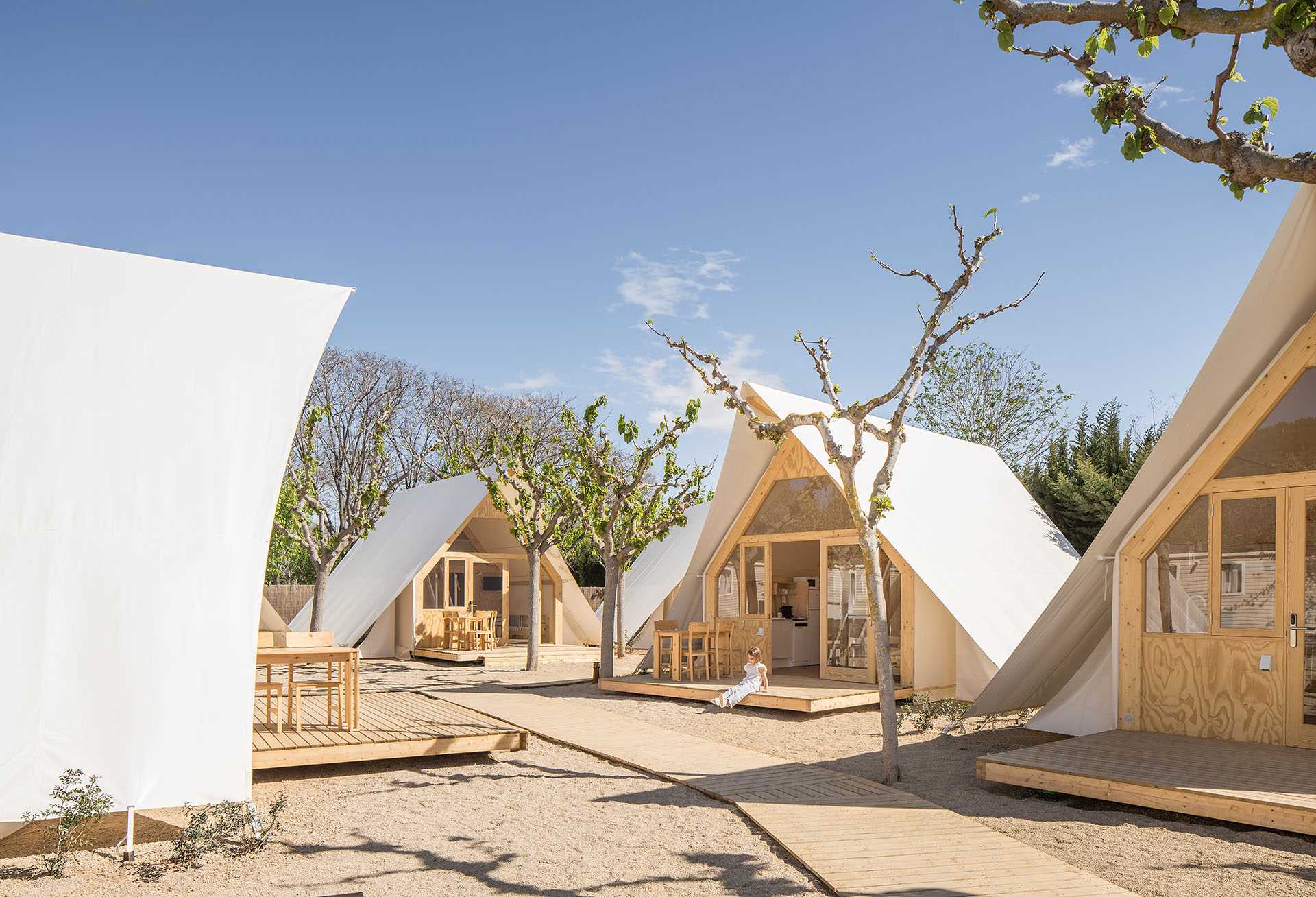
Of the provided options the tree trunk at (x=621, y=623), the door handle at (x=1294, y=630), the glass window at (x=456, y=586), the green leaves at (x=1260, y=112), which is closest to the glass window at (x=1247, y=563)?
the door handle at (x=1294, y=630)

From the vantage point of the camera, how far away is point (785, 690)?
401 inches

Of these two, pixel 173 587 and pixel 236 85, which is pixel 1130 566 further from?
pixel 236 85

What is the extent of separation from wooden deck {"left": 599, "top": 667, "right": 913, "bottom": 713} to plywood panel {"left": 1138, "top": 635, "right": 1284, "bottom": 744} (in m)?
2.33

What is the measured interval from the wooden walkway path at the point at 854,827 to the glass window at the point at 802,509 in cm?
376

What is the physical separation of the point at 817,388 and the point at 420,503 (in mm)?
12817

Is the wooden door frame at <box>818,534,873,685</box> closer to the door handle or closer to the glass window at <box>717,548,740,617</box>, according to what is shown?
the glass window at <box>717,548,740,617</box>

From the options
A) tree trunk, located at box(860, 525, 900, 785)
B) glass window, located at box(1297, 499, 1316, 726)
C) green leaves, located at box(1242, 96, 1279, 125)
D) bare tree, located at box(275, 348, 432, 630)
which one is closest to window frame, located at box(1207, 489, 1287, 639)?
glass window, located at box(1297, 499, 1316, 726)

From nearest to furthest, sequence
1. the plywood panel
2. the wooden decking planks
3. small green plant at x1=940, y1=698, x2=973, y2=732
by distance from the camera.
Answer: the plywood panel < small green plant at x1=940, y1=698, x2=973, y2=732 < the wooden decking planks

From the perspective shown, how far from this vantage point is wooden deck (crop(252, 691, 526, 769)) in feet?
20.7

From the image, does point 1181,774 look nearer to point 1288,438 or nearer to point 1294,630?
point 1294,630

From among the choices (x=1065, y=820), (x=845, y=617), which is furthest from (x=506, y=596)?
(x=1065, y=820)

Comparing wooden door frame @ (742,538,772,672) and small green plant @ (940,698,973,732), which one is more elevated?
wooden door frame @ (742,538,772,672)

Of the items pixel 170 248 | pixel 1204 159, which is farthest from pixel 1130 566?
→ pixel 170 248

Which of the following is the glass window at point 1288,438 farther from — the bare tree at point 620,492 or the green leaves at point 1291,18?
the bare tree at point 620,492
